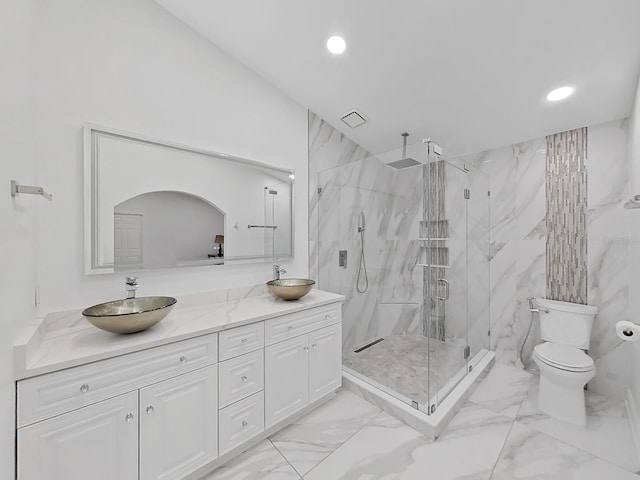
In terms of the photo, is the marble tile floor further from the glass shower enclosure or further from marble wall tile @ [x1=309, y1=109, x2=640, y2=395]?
marble wall tile @ [x1=309, y1=109, x2=640, y2=395]

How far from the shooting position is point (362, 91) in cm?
232

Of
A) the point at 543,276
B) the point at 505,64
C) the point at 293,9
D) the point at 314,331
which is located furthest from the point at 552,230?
the point at 293,9

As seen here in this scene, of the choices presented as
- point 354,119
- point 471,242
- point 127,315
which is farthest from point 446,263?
point 127,315

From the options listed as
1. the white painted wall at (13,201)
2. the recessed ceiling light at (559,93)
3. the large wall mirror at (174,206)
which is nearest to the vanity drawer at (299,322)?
the large wall mirror at (174,206)

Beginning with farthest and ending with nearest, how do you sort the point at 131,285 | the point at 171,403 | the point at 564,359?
the point at 564,359 < the point at 131,285 < the point at 171,403

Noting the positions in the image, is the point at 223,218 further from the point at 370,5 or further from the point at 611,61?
the point at 611,61

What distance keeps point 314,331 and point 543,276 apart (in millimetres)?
2206

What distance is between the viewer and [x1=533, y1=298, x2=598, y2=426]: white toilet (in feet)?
6.19

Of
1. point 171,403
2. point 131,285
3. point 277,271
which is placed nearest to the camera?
point 171,403

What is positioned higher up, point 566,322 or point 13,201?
point 13,201

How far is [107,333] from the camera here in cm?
137

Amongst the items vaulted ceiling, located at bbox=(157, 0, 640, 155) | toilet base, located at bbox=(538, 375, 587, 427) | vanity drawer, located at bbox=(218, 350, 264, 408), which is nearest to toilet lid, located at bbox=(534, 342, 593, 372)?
toilet base, located at bbox=(538, 375, 587, 427)

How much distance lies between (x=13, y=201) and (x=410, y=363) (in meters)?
2.91

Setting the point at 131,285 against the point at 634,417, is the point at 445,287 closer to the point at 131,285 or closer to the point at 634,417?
the point at 634,417
